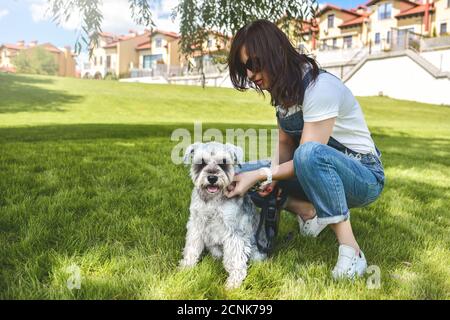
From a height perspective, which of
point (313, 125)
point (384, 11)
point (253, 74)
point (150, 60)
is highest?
point (384, 11)

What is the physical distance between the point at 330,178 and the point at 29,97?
2616 centimetres

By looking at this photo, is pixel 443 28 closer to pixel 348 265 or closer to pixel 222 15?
pixel 222 15

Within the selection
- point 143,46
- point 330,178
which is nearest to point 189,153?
point 330,178

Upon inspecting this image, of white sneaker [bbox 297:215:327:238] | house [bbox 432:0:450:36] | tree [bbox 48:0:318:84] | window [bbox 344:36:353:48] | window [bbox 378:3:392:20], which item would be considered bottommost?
white sneaker [bbox 297:215:327:238]

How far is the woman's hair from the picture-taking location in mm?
3100

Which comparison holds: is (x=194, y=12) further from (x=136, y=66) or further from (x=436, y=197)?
(x=136, y=66)

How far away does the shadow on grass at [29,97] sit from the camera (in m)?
22.9

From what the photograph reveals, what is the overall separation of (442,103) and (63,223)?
127ft

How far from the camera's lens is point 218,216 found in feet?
10.3

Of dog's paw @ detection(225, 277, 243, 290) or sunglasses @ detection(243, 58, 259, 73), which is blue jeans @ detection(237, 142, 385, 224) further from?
dog's paw @ detection(225, 277, 243, 290)

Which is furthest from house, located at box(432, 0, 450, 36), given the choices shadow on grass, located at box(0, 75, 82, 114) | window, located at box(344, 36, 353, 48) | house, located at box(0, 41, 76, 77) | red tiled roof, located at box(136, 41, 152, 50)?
house, located at box(0, 41, 76, 77)

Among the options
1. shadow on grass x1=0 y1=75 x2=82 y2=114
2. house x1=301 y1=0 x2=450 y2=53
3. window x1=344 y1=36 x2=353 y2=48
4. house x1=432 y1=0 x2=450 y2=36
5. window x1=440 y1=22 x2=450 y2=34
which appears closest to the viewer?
shadow on grass x1=0 y1=75 x2=82 y2=114

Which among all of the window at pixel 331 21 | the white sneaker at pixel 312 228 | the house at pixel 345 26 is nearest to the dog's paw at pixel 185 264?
the white sneaker at pixel 312 228

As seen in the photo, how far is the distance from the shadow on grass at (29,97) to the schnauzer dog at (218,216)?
21.1 meters
